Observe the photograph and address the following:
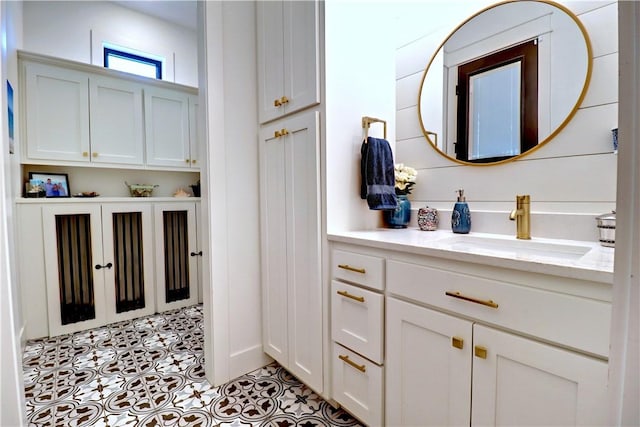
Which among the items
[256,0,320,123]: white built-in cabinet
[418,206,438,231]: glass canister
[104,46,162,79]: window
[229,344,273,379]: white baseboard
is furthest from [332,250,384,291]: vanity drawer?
[104,46,162,79]: window

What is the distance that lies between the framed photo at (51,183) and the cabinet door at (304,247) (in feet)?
7.06

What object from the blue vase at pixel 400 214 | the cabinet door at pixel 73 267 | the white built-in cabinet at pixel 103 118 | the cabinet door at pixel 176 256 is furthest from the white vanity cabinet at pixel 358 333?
the white built-in cabinet at pixel 103 118

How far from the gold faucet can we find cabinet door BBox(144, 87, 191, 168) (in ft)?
9.23

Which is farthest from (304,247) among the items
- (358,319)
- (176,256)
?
(176,256)

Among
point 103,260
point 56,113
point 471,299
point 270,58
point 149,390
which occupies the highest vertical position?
point 270,58

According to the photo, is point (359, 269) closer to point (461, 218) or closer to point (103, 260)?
point (461, 218)

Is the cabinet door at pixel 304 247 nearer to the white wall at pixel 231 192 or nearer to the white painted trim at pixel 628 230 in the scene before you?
the white wall at pixel 231 192

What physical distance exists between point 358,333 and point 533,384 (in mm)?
633

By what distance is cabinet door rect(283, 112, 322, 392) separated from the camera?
1434 millimetres

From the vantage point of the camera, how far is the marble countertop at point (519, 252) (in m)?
0.73

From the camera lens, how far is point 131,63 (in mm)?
3021

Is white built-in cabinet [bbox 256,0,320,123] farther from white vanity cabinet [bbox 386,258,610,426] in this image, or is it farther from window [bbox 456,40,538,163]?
white vanity cabinet [bbox 386,258,610,426]

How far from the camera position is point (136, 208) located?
2.61m

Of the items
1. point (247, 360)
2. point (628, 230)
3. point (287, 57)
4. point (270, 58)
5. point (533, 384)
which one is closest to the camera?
point (628, 230)
